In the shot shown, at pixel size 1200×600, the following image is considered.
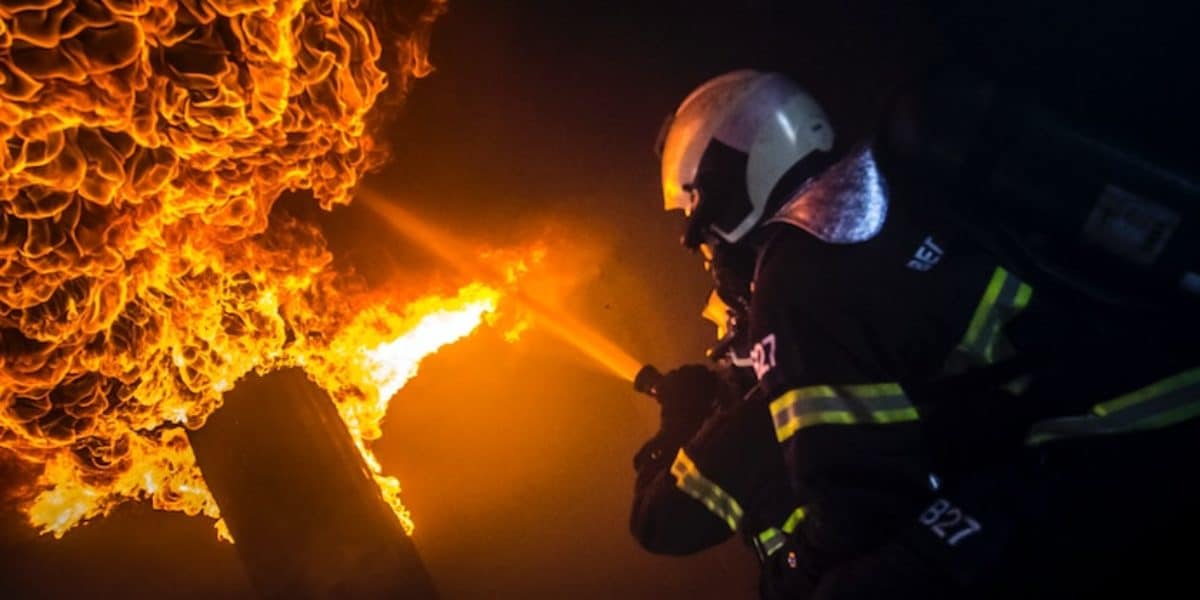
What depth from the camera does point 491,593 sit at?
238 inches

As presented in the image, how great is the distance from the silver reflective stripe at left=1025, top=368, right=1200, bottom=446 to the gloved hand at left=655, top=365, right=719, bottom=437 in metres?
1.93

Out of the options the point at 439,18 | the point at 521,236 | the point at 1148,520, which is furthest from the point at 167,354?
the point at 1148,520

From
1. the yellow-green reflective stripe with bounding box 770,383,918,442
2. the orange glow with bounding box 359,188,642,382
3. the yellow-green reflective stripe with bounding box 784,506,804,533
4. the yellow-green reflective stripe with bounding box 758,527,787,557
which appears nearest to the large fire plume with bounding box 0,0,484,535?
the orange glow with bounding box 359,188,642,382

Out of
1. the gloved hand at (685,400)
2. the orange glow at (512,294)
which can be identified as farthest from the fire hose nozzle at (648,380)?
the orange glow at (512,294)

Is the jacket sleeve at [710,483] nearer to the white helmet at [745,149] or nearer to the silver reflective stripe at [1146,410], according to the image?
the white helmet at [745,149]

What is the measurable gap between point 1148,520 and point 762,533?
1.70 metres

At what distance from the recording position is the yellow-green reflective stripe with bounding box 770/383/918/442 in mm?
2521

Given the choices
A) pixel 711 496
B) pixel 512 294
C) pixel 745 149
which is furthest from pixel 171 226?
pixel 711 496

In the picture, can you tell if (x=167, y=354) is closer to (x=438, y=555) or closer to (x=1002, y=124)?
(x=438, y=555)

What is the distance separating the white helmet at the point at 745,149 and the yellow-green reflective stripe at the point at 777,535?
1.45 meters

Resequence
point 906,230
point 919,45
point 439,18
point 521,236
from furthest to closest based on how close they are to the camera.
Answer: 1. point 521,236
2. point 439,18
3. point 919,45
4. point 906,230

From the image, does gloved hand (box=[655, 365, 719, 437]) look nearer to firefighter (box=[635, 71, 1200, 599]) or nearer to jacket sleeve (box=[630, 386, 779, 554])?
jacket sleeve (box=[630, 386, 779, 554])

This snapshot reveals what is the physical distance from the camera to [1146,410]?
234cm

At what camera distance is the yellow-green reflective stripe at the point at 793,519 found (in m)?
3.39
